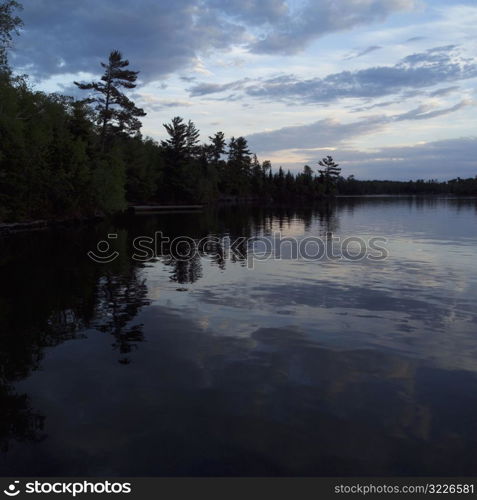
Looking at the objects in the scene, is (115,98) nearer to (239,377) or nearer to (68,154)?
(68,154)

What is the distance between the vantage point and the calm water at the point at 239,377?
6852mm

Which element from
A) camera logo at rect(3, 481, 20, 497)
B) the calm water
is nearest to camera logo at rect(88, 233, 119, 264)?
the calm water

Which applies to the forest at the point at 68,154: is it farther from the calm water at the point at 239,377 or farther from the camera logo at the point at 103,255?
the calm water at the point at 239,377

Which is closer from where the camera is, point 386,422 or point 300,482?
point 300,482

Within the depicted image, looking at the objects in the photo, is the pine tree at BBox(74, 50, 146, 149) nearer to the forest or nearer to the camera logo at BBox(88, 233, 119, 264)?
the forest

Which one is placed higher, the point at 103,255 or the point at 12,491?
the point at 103,255

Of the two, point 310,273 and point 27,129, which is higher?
point 27,129

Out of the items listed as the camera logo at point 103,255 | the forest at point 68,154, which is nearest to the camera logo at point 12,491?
the camera logo at point 103,255

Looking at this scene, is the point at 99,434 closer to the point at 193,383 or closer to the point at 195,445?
the point at 195,445

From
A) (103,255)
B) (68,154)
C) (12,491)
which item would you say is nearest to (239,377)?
(12,491)

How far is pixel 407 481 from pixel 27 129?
50979 mm

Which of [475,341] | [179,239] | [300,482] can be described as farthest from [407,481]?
[179,239]

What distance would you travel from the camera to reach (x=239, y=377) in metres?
9.73

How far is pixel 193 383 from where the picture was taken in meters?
9.44
